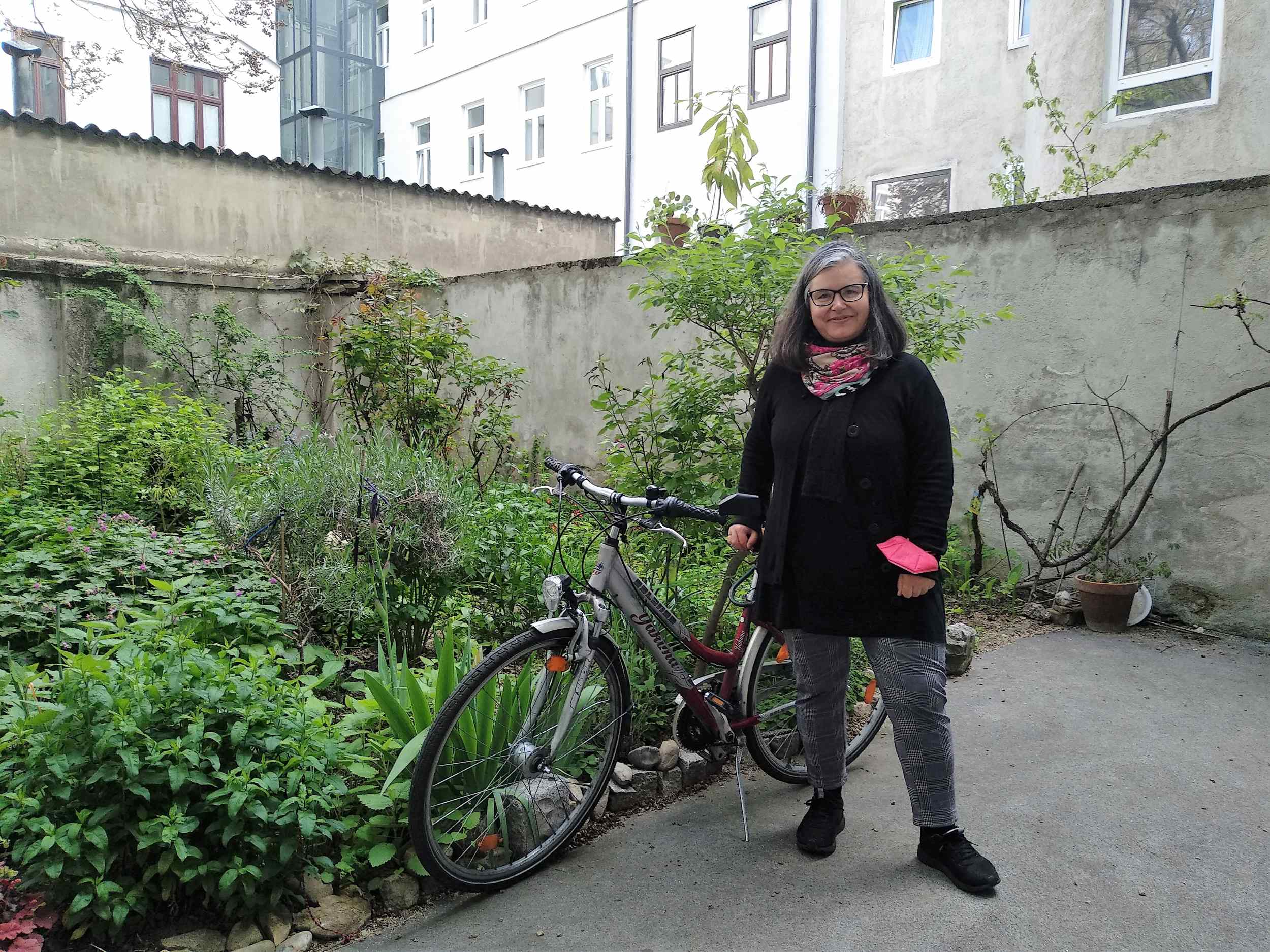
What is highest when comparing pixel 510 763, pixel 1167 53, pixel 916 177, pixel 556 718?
pixel 1167 53

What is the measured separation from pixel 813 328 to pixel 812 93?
1214 centimetres

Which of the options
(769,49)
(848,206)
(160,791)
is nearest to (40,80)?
(769,49)

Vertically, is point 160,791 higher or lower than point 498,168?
lower

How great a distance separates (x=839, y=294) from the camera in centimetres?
271

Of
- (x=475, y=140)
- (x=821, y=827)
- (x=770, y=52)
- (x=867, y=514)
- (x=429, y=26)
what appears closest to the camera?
(x=867, y=514)

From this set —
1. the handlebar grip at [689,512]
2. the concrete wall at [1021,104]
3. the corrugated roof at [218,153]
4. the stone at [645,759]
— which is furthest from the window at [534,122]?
the handlebar grip at [689,512]

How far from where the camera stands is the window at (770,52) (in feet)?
46.1

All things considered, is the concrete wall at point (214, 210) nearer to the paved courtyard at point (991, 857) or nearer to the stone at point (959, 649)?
the stone at point (959, 649)

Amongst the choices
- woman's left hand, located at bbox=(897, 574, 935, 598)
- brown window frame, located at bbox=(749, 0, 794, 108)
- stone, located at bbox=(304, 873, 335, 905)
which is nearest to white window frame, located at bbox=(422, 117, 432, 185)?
brown window frame, located at bbox=(749, 0, 794, 108)

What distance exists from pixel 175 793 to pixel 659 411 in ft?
8.30

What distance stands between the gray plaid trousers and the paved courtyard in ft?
0.91

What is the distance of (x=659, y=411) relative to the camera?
421 centimetres

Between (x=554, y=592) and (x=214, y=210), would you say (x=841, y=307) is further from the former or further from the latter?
(x=214, y=210)

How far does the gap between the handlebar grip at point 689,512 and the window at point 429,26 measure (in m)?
20.9
